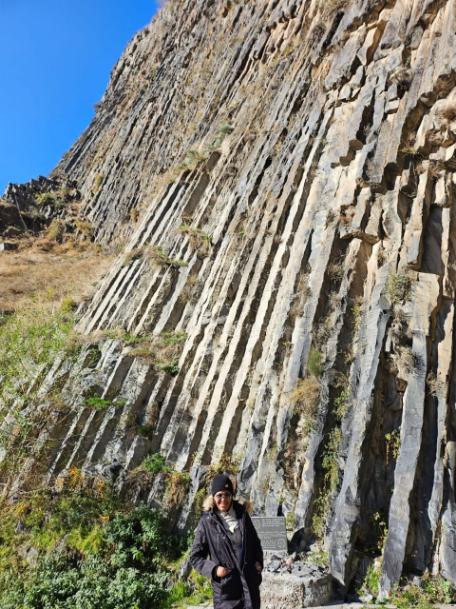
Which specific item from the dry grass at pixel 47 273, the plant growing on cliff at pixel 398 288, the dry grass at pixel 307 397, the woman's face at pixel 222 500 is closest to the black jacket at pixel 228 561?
the woman's face at pixel 222 500

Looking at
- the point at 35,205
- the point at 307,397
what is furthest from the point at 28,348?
the point at 35,205

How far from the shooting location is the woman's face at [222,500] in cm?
444

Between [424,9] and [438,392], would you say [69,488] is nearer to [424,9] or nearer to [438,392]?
[438,392]

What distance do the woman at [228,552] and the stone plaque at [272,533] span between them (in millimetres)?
3140

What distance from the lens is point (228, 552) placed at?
436 centimetres

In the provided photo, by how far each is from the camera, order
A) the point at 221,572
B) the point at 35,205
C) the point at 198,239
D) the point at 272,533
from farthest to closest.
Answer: the point at 35,205 → the point at 198,239 → the point at 272,533 → the point at 221,572

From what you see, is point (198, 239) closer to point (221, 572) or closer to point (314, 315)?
point (314, 315)

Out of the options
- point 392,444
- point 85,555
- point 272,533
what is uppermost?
point 392,444

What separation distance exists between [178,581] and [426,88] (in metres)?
12.1

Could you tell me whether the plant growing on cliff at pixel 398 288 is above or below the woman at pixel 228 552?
above

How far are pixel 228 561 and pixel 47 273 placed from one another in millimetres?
21348

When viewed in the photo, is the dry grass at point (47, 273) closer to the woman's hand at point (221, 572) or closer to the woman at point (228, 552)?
the woman at point (228, 552)

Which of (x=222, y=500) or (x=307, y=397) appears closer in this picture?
(x=222, y=500)

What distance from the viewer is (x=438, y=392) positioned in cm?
819
